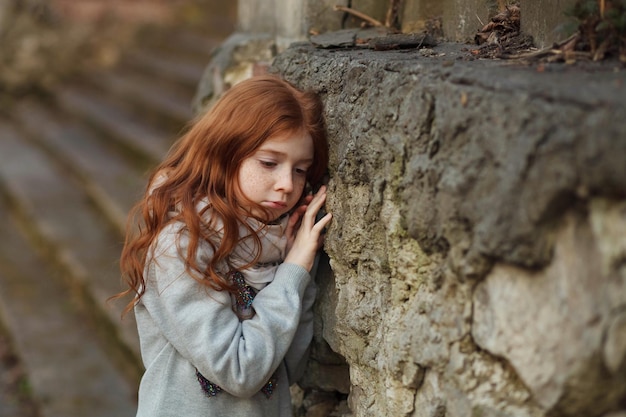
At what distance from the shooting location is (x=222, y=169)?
6.14 feet

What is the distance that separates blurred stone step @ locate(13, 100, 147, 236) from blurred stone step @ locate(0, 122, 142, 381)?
9 cm

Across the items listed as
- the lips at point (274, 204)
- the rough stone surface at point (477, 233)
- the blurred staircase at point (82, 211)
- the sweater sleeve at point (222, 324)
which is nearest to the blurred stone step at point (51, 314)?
the blurred staircase at point (82, 211)

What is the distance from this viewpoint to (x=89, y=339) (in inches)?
156

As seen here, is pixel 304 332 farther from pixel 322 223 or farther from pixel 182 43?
pixel 182 43

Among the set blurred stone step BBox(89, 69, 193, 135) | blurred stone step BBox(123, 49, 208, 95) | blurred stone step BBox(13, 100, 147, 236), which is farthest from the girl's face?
blurred stone step BBox(123, 49, 208, 95)

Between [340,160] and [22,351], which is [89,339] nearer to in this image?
[22,351]

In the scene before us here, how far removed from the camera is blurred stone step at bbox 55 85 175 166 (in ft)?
17.1

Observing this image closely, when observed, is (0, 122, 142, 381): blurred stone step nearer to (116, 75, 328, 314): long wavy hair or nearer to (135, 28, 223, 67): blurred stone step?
(135, 28, 223, 67): blurred stone step

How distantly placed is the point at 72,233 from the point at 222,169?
10.4ft

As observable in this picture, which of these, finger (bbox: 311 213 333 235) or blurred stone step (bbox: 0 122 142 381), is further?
blurred stone step (bbox: 0 122 142 381)

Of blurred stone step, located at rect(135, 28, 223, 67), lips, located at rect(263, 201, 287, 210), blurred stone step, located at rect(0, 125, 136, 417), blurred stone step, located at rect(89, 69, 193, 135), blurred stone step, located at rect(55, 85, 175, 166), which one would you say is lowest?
blurred stone step, located at rect(0, 125, 136, 417)

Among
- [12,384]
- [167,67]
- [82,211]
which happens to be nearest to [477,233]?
[12,384]

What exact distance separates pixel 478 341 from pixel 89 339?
2.99 meters

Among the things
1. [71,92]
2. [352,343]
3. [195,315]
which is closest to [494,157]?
[352,343]
